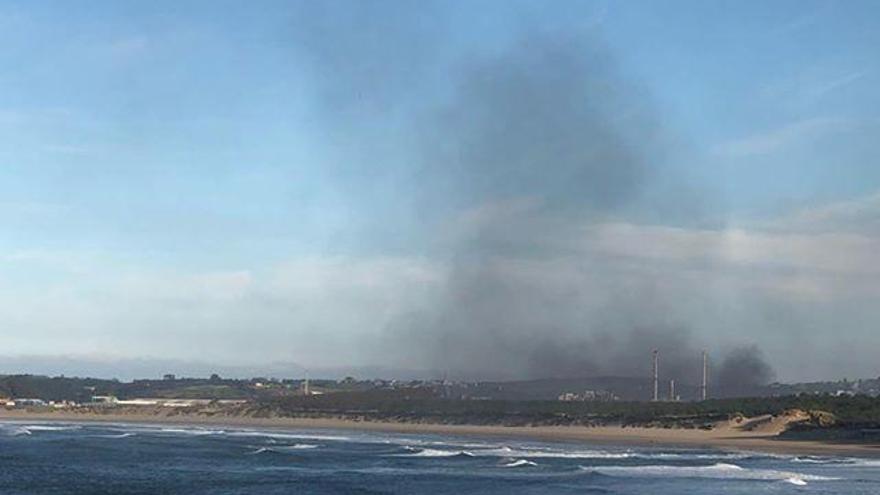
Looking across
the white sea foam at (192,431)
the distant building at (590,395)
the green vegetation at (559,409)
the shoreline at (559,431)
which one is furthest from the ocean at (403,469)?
the distant building at (590,395)

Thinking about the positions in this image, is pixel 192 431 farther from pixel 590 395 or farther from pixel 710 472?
pixel 710 472

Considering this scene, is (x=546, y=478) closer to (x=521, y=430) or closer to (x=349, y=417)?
(x=521, y=430)

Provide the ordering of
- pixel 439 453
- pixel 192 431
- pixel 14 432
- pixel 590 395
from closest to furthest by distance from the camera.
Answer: pixel 439 453
pixel 14 432
pixel 192 431
pixel 590 395

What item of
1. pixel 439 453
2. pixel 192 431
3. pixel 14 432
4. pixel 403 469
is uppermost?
pixel 192 431

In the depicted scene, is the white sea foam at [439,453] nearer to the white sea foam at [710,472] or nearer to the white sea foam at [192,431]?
the white sea foam at [710,472]

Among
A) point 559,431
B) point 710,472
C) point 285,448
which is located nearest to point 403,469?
point 710,472

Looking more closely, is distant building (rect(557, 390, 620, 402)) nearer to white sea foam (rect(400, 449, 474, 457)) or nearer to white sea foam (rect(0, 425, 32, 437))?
white sea foam (rect(0, 425, 32, 437))
